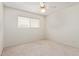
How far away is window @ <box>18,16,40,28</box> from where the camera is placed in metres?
4.54

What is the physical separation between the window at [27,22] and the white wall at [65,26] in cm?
100

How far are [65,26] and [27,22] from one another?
229cm

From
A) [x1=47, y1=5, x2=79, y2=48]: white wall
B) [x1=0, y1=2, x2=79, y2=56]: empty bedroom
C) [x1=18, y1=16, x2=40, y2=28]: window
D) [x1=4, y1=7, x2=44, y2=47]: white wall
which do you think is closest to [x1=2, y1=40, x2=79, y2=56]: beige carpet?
[x1=0, y1=2, x2=79, y2=56]: empty bedroom

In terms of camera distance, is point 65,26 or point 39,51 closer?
point 39,51

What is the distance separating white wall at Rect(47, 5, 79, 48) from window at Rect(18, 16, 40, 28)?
999mm

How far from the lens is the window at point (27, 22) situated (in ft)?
14.9

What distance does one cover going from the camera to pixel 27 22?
195 inches

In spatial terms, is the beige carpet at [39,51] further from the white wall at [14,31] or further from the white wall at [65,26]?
the white wall at [65,26]

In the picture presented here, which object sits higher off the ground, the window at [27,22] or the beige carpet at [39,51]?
the window at [27,22]

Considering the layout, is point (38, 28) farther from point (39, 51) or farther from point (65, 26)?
point (39, 51)

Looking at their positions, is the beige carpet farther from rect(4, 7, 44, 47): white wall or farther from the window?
the window

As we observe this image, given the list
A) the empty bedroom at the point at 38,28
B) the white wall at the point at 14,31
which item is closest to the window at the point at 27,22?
the empty bedroom at the point at 38,28

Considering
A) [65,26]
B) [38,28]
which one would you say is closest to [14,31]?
[38,28]

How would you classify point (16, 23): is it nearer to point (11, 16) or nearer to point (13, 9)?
point (11, 16)
